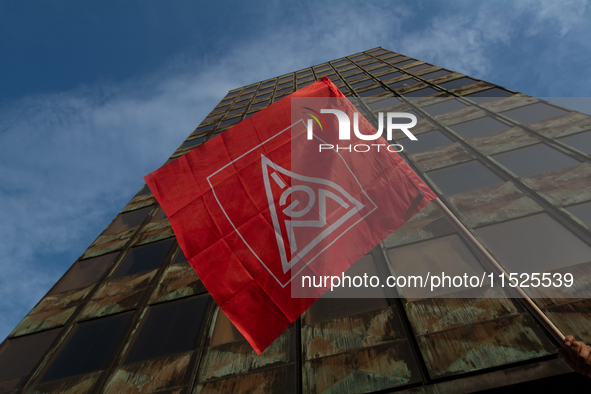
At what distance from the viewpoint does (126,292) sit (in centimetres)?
1080

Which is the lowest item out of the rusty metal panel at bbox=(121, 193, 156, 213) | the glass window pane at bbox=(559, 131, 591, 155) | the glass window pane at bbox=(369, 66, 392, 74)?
the glass window pane at bbox=(559, 131, 591, 155)

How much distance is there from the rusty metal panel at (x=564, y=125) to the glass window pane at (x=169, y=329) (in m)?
13.0

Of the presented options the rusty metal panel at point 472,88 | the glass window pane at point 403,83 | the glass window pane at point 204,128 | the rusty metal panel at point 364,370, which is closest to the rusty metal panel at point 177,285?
the rusty metal panel at point 364,370

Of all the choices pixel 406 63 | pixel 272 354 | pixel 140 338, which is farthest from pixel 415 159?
pixel 406 63

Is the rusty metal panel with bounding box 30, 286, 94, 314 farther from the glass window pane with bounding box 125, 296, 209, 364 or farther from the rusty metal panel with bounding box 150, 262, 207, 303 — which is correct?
the glass window pane with bounding box 125, 296, 209, 364

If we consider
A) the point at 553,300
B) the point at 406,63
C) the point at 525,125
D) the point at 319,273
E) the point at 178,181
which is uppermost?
the point at 406,63

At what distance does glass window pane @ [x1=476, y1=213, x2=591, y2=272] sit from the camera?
7.17 m

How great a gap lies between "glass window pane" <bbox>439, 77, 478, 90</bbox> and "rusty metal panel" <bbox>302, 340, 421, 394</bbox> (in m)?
17.0

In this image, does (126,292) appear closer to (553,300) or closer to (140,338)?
(140,338)

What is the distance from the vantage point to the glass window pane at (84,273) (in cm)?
1220

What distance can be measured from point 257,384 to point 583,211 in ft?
28.8

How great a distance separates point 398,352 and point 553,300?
3.14 meters

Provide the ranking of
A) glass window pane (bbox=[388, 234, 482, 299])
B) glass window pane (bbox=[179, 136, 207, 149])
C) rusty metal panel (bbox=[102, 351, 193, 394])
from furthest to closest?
glass window pane (bbox=[179, 136, 207, 149]), glass window pane (bbox=[388, 234, 482, 299]), rusty metal panel (bbox=[102, 351, 193, 394])

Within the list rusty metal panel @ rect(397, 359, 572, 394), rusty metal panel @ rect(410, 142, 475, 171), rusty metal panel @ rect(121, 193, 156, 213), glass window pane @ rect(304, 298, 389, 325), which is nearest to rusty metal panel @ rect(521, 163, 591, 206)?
rusty metal panel @ rect(410, 142, 475, 171)
